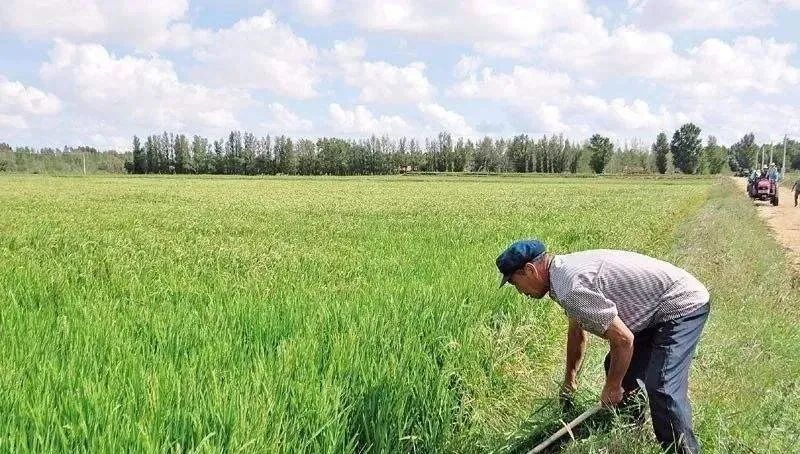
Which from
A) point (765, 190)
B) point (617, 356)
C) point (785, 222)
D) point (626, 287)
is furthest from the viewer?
point (765, 190)

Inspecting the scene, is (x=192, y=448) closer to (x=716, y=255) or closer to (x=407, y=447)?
(x=407, y=447)

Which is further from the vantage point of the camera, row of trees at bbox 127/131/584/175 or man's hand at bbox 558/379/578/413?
row of trees at bbox 127/131/584/175

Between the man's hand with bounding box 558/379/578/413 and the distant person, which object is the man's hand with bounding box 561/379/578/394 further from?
the distant person

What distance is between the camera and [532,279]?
3217mm

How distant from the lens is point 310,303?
4863 mm

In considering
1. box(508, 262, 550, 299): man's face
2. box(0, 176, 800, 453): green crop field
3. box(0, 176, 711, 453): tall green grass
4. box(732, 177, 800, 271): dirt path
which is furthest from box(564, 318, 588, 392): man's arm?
box(732, 177, 800, 271): dirt path

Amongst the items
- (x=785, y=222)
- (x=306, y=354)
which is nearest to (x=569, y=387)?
(x=306, y=354)

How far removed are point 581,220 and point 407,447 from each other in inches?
512

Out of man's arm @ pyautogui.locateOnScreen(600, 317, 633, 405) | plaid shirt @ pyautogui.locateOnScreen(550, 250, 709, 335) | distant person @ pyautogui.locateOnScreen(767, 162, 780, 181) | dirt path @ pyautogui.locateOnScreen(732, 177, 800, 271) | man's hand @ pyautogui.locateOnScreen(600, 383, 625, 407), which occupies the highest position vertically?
distant person @ pyautogui.locateOnScreen(767, 162, 780, 181)

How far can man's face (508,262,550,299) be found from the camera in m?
3.19

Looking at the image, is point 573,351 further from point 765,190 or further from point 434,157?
point 434,157

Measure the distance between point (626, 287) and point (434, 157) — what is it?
107 metres

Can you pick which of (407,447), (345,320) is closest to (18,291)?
(345,320)

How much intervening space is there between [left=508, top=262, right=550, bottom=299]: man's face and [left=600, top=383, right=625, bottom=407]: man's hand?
0.61 metres
